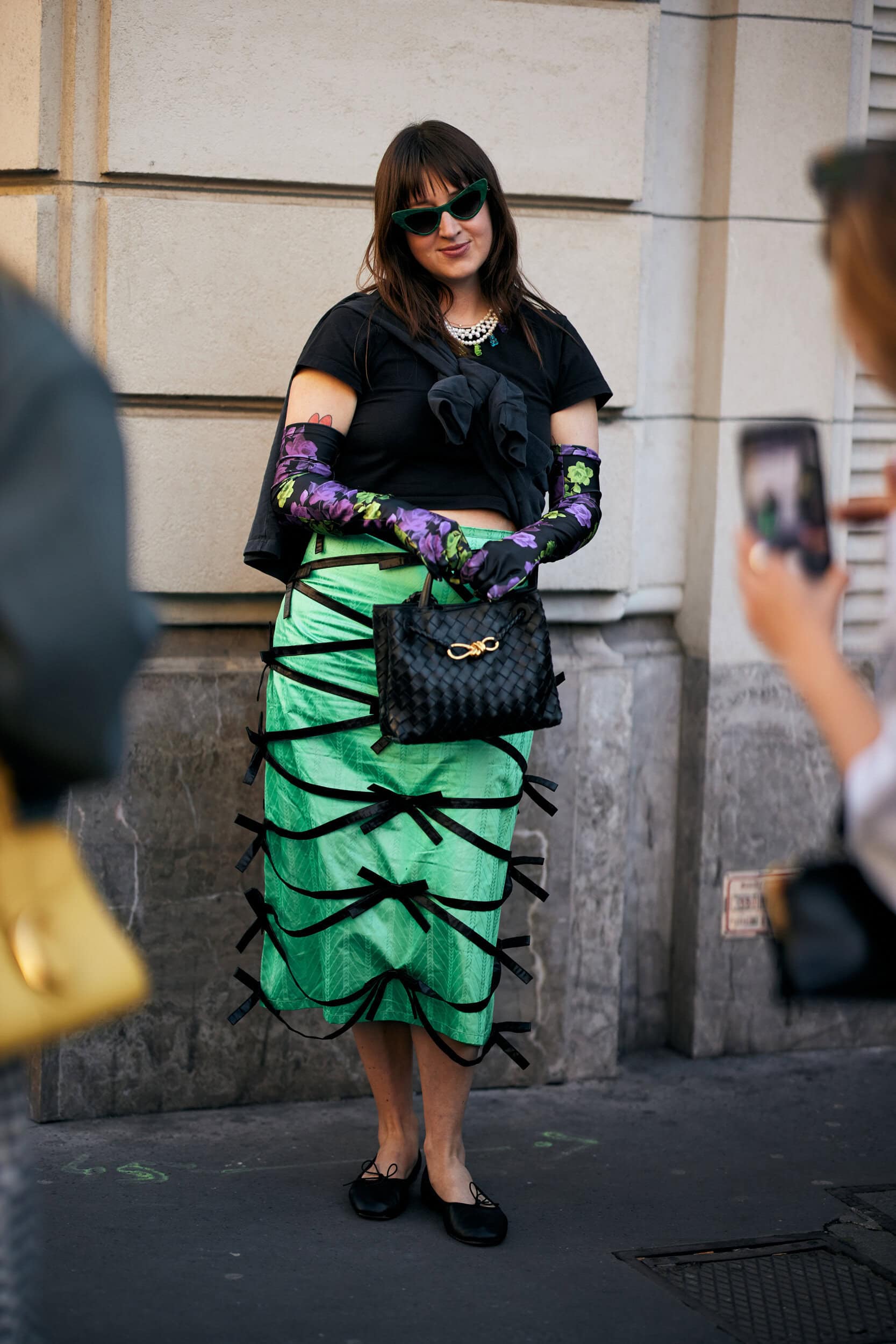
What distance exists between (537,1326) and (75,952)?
1859 millimetres

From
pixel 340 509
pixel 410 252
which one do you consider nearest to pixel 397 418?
pixel 340 509

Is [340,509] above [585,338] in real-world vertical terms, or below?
below

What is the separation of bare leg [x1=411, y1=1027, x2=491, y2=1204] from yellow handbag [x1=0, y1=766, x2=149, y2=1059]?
6.61ft

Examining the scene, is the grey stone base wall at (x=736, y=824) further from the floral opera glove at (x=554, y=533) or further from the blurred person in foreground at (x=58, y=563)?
the blurred person in foreground at (x=58, y=563)

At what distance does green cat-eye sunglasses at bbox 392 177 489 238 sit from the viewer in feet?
11.2

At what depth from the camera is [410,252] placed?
3.55 m

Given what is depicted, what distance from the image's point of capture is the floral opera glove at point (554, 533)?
3314 millimetres

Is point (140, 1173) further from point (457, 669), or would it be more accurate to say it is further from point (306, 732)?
point (457, 669)

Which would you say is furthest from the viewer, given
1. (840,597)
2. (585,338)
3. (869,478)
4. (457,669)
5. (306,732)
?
(869,478)

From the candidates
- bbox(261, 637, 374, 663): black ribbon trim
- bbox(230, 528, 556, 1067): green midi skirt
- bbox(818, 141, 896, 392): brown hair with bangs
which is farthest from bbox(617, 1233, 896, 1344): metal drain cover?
bbox(818, 141, 896, 392): brown hair with bangs

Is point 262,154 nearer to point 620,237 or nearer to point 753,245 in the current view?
point 620,237

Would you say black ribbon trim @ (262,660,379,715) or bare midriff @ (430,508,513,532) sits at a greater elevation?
bare midriff @ (430,508,513,532)

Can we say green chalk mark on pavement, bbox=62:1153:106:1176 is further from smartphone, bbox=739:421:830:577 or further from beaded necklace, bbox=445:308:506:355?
smartphone, bbox=739:421:830:577

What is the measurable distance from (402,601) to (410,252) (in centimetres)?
76
